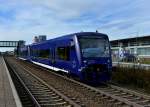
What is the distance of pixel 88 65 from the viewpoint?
18.4m

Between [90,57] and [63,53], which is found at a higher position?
[63,53]

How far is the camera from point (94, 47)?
62.3 feet

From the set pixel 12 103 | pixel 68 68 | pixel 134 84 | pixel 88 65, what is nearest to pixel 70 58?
pixel 68 68

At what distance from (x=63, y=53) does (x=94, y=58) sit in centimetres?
423

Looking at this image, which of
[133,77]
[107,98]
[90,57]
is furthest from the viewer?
[133,77]

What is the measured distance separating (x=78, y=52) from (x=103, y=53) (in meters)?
1.51

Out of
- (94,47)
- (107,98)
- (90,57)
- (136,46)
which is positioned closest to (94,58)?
(90,57)

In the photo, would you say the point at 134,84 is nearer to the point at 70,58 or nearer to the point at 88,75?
the point at 88,75

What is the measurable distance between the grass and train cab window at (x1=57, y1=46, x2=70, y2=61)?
3437mm

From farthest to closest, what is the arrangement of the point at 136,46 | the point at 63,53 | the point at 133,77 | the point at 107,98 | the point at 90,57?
the point at 136,46 < the point at 63,53 < the point at 133,77 < the point at 90,57 < the point at 107,98

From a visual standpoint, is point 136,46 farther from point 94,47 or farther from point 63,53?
point 94,47

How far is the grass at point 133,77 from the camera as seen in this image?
1850cm

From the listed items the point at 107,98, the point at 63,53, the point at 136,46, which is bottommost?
the point at 107,98

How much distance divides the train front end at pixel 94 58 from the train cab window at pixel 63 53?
2.15 metres
